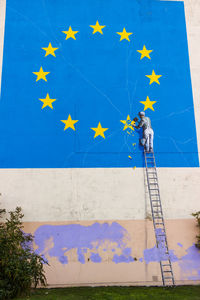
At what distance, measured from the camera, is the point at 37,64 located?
7.30 metres

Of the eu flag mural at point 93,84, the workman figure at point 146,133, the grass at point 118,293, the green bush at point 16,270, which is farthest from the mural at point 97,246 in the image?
the workman figure at point 146,133

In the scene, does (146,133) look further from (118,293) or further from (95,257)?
(118,293)

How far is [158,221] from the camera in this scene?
6.72 m

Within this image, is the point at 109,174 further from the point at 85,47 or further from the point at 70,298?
the point at 85,47

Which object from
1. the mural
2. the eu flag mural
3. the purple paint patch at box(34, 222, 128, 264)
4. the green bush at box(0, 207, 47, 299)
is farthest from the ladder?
the green bush at box(0, 207, 47, 299)

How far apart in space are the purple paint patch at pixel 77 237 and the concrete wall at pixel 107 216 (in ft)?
0.07

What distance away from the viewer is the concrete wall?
6.38 meters

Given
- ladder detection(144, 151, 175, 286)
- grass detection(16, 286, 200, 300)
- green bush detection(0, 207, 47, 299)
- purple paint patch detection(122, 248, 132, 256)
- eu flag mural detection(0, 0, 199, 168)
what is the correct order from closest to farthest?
green bush detection(0, 207, 47, 299) < grass detection(16, 286, 200, 300) < ladder detection(144, 151, 175, 286) < purple paint patch detection(122, 248, 132, 256) < eu flag mural detection(0, 0, 199, 168)

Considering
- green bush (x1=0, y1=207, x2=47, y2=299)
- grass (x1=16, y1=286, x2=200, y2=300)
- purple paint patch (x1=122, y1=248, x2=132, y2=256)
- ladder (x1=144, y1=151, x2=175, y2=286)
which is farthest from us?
purple paint patch (x1=122, y1=248, x2=132, y2=256)

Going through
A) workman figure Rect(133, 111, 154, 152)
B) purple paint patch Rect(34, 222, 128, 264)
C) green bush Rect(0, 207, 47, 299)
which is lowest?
green bush Rect(0, 207, 47, 299)

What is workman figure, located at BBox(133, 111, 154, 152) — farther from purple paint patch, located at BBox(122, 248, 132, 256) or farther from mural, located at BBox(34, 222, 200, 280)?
purple paint patch, located at BBox(122, 248, 132, 256)

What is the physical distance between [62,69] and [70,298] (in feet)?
17.3

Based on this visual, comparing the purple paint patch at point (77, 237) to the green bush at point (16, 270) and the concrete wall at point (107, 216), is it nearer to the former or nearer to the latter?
the concrete wall at point (107, 216)

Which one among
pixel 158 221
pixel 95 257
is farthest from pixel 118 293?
pixel 158 221
